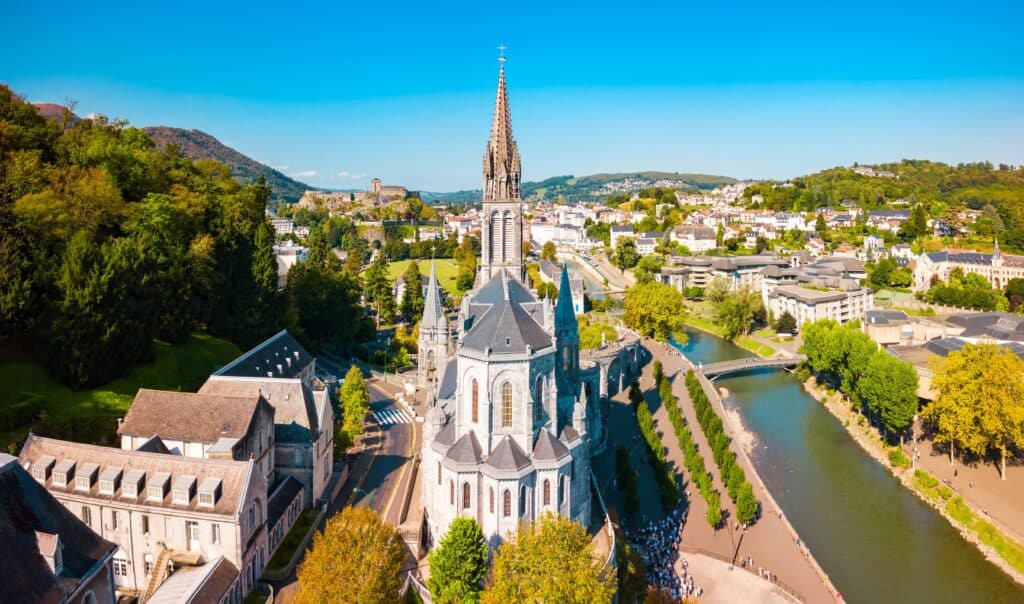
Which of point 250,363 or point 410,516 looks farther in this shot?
point 250,363

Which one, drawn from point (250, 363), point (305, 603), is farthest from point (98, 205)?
point (305, 603)

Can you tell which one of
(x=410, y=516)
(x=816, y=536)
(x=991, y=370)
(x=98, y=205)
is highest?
(x=98, y=205)

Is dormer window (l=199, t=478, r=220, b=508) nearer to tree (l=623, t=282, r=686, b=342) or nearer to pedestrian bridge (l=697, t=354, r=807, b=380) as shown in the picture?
pedestrian bridge (l=697, t=354, r=807, b=380)

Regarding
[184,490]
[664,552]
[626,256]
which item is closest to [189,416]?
[184,490]

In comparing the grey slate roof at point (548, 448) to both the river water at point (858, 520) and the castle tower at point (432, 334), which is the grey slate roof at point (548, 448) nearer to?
the river water at point (858, 520)

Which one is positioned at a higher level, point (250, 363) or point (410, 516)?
point (250, 363)

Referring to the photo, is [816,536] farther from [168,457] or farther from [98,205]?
[98,205]

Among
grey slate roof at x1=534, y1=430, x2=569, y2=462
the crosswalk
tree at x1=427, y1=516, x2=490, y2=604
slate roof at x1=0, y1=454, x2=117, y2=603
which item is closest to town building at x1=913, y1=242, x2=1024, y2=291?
the crosswalk
